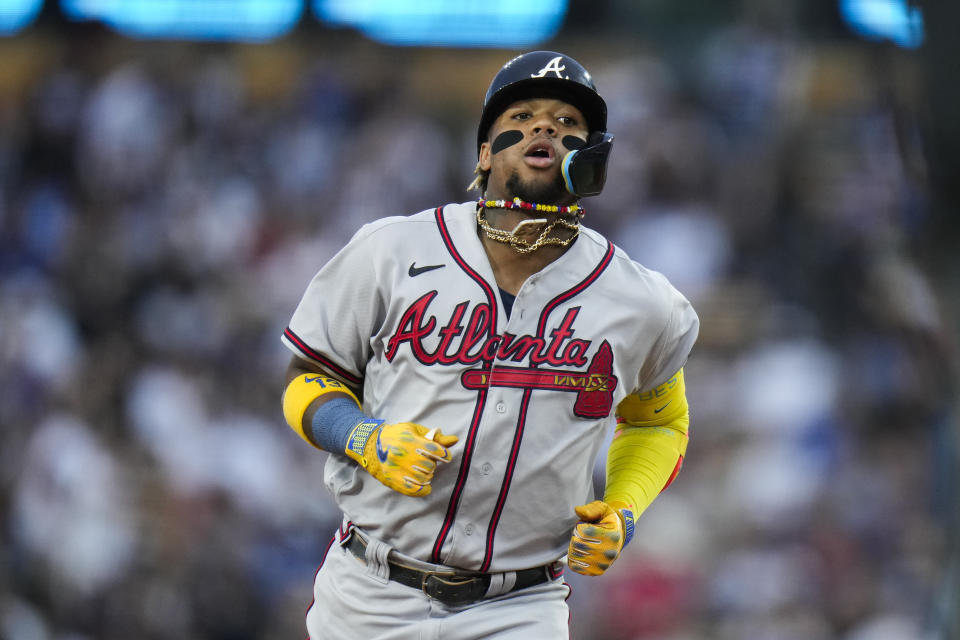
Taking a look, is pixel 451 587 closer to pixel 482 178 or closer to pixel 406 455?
pixel 406 455

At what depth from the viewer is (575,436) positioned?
290 cm

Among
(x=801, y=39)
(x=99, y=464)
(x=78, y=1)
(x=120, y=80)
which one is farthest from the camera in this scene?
(x=78, y=1)

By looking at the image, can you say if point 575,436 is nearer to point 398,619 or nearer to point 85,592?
point 398,619

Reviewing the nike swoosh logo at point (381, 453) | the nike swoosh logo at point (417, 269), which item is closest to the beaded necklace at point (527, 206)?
the nike swoosh logo at point (417, 269)

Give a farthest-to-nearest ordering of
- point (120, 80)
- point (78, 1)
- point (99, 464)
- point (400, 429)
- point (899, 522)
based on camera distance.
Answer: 1. point (78, 1)
2. point (120, 80)
3. point (99, 464)
4. point (899, 522)
5. point (400, 429)

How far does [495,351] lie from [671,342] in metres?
0.50

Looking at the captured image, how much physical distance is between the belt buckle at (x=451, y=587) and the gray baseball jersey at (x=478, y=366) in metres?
0.05

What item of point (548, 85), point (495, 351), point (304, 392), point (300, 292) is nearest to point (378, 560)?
point (304, 392)

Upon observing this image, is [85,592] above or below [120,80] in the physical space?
below

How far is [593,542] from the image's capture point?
8.97 feet

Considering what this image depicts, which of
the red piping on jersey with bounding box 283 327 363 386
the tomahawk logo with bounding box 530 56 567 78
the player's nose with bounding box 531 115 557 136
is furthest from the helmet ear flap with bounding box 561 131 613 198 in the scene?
the red piping on jersey with bounding box 283 327 363 386

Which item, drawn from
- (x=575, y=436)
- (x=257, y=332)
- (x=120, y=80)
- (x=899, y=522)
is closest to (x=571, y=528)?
(x=575, y=436)

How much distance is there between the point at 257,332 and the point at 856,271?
4.56 meters

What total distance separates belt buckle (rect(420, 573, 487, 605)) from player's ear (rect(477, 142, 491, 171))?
1.08m
